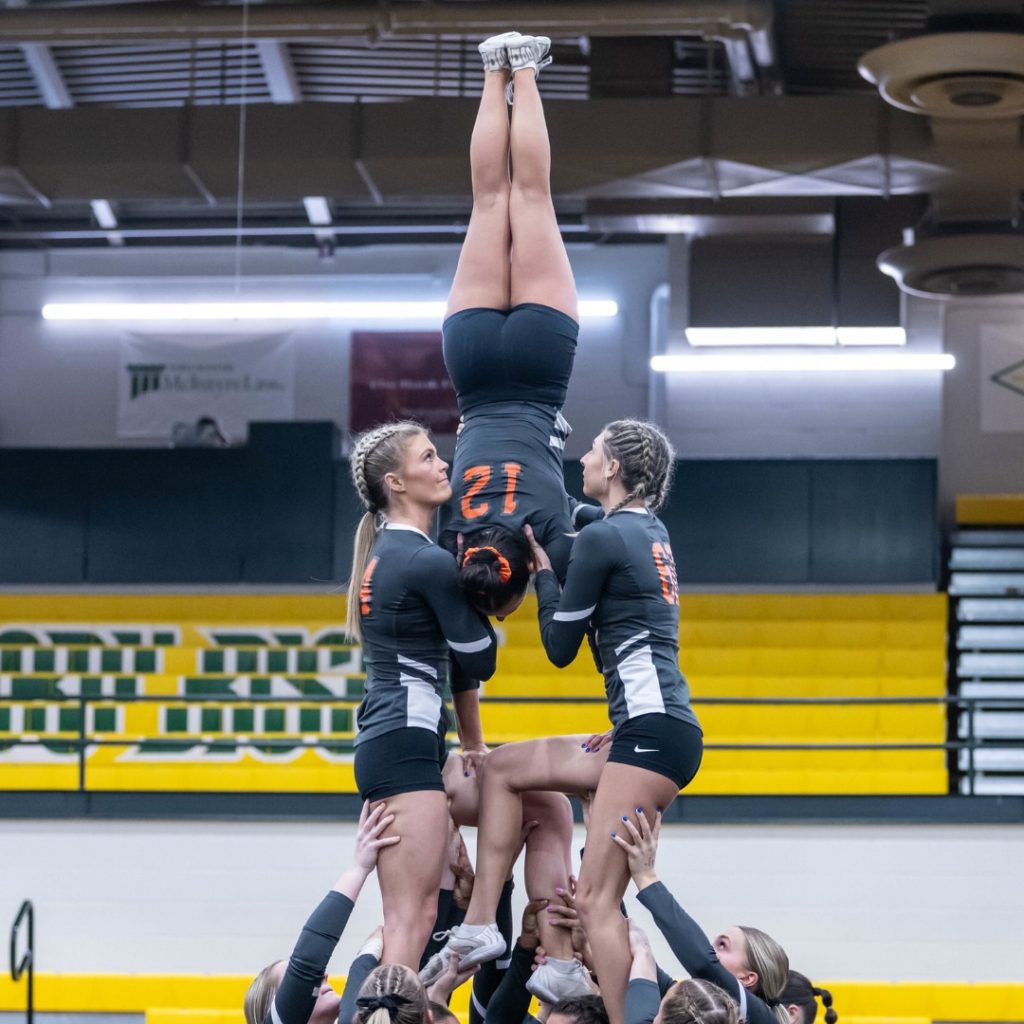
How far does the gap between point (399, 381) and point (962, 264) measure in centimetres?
560

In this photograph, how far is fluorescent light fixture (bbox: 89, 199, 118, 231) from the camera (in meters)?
13.6

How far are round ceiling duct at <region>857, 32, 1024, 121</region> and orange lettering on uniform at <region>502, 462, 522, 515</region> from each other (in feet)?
15.4

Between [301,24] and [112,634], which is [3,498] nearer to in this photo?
[112,634]

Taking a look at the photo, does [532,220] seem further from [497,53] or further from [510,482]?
[510,482]

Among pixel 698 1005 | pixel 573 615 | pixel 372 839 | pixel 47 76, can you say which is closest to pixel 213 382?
pixel 47 76

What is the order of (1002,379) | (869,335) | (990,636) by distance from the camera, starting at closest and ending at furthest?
1. (869,335)
2. (990,636)
3. (1002,379)

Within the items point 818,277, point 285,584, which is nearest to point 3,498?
point 285,584

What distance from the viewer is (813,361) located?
1262 centimetres

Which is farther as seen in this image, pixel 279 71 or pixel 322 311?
pixel 322 311

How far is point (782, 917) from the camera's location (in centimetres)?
811

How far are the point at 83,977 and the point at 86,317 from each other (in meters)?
7.31

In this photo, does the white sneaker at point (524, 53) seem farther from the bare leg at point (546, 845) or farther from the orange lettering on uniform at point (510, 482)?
the bare leg at point (546, 845)

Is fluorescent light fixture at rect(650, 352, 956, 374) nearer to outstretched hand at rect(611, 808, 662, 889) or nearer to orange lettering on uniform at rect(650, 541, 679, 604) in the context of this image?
orange lettering on uniform at rect(650, 541, 679, 604)

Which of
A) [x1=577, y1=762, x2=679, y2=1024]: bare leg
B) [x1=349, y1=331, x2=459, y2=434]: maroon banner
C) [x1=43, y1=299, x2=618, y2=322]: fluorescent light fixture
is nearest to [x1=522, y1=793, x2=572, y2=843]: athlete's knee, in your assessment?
[x1=577, y1=762, x2=679, y2=1024]: bare leg
